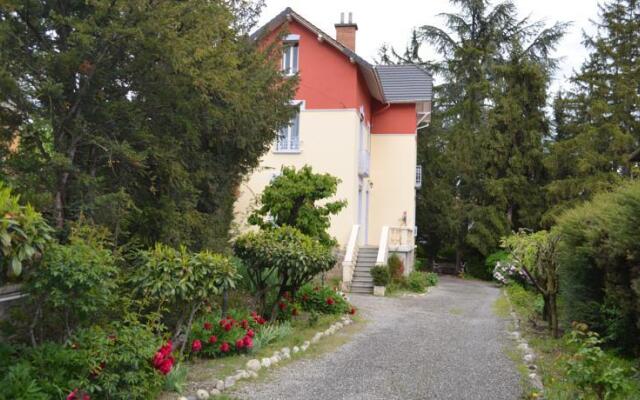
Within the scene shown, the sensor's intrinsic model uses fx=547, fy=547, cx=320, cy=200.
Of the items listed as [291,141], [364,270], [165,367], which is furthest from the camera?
[291,141]

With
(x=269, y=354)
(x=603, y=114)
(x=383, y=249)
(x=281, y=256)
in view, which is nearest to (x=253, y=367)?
(x=269, y=354)

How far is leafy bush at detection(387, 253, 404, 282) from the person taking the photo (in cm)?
1839

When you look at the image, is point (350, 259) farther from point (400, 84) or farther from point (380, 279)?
point (400, 84)

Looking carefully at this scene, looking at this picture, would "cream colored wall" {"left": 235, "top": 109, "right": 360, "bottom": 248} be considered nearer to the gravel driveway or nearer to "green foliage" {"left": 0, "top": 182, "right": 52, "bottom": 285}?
the gravel driveway

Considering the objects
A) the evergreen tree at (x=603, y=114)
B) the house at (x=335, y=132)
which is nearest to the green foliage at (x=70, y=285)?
the house at (x=335, y=132)

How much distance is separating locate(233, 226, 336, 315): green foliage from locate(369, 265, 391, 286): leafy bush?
699 centimetres

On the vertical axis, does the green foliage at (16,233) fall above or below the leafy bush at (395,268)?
above

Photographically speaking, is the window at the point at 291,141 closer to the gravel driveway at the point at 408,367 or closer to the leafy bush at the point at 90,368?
the gravel driveway at the point at 408,367

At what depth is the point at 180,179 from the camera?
6.87 metres

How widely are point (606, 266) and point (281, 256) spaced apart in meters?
4.57

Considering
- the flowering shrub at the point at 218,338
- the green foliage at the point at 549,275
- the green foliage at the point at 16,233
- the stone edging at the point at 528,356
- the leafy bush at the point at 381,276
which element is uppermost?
the green foliage at the point at 16,233

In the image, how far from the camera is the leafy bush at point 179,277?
5.78 meters

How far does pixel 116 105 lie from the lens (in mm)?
6203

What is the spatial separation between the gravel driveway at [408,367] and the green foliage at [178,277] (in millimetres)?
1153
